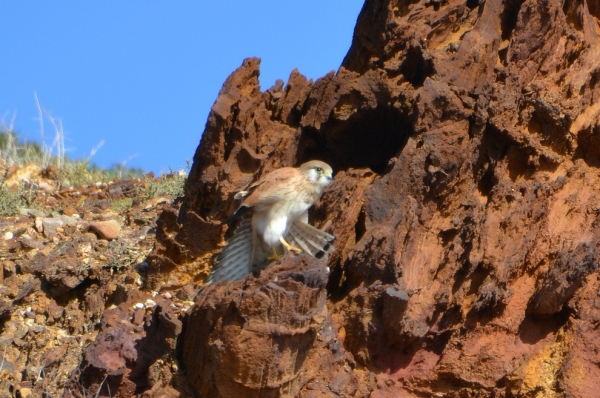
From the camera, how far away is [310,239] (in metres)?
6.68

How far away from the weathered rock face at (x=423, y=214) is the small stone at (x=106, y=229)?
40.5 inches

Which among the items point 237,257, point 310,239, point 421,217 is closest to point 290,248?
point 310,239

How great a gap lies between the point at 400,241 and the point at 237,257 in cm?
131

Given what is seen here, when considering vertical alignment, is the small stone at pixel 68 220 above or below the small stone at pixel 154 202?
→ below

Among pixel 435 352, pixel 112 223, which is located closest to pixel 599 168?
pixel 435 352

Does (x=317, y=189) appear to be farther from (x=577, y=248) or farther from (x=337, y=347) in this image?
(x=577, y=248)

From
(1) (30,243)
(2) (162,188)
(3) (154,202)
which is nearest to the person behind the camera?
(1) (30,243)

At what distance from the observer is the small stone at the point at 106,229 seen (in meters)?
8.23

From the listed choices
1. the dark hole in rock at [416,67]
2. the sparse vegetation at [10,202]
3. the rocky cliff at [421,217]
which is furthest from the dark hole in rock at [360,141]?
the sparse vegetation at [10,202]

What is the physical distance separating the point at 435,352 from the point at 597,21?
3.13m

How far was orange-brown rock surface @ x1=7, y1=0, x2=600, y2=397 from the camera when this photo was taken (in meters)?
5.59

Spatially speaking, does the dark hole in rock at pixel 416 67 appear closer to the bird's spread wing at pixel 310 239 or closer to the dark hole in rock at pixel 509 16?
the dark hole in rock at pixel 509 16

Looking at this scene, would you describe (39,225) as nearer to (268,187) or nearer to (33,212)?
(33,212)

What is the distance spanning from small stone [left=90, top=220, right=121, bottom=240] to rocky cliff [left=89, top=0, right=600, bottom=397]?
0.99m
